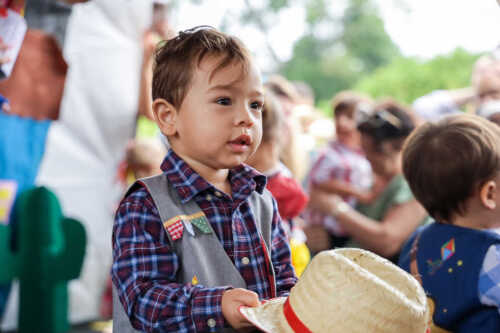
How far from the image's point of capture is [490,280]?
1286mm

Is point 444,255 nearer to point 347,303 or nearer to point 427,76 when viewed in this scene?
point 347,303

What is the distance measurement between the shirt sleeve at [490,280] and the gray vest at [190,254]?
2.08 feet

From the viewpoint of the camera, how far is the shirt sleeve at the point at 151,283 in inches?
A: 36.7

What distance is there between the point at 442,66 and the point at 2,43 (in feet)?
21.2

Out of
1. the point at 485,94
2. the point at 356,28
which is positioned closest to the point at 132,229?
the point at 485,94

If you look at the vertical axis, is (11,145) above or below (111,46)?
below

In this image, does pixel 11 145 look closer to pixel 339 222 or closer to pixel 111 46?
pixel 111 46

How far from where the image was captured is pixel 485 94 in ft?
8.85

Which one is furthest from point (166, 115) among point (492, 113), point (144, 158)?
point (144, 158)

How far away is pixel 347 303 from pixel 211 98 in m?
0.48

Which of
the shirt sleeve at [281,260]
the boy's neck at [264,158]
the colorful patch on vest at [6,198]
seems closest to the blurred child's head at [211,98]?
Answer: the shirt sleeve at [281,260]

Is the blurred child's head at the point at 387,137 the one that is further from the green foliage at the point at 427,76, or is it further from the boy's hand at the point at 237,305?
the green foliage at the point at 427,76

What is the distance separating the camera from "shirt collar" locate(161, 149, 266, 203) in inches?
42.5

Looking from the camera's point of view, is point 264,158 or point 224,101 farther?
point 264,158
